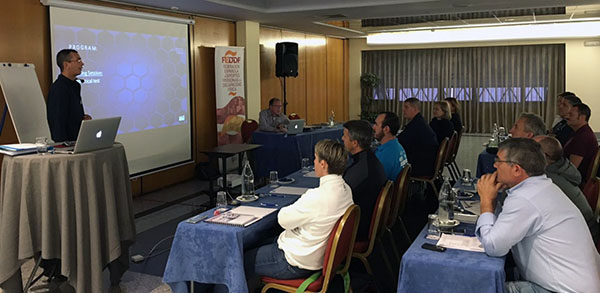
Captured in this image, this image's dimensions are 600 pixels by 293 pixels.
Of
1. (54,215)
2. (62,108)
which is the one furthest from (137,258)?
(62,108)

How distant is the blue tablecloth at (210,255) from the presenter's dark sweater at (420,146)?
3.59m

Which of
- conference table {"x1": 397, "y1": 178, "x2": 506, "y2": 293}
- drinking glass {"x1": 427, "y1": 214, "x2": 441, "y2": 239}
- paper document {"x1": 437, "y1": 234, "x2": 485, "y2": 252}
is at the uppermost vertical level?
drinking glass {"x1": 427, "y1": 214, "x2": 441, "y2": 239}

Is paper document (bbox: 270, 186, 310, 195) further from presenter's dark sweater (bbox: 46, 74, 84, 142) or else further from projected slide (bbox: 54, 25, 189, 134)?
projected slide (bbox: 54, 25, 189, 134)

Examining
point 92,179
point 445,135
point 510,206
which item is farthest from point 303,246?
point 445,135

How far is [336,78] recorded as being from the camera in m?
14.3

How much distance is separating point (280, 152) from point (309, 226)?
4808 millimetres

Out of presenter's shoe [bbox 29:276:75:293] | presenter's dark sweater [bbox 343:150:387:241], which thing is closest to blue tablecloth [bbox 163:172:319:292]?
presenter's dark sweater [bbox 343:150:387:241]

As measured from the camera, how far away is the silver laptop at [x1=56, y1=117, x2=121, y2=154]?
3436 millimetres

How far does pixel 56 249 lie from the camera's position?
3436mm

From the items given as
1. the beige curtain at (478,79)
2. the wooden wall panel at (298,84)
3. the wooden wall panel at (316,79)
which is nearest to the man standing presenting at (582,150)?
the wooden wall panel at (298,84)

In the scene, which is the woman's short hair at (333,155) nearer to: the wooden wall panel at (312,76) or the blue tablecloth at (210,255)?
the blue tablecloth at (210,255)

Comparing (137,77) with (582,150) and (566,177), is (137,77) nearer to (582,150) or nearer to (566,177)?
(582,150)

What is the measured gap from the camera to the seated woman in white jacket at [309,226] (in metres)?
2.81

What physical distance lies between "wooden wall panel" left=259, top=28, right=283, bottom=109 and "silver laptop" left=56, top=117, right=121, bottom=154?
694cm
